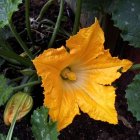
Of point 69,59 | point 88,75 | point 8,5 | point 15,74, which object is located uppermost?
point 8,5

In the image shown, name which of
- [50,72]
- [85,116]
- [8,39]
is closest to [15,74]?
[8,39]

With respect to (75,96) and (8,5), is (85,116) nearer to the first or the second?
(75,96)

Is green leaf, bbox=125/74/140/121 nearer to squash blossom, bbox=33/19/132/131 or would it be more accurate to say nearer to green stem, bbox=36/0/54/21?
squash blossom, bbox=33/19/132/131

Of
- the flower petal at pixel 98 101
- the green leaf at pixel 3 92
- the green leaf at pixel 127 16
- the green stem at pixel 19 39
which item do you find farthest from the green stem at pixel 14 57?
the green leaf at pixel 127 16

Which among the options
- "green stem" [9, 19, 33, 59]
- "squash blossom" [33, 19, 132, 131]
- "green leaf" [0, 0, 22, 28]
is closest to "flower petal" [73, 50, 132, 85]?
"squash blossom" [33, 19, 132, 131]

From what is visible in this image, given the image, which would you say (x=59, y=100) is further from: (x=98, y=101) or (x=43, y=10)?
(x=43, y=10)

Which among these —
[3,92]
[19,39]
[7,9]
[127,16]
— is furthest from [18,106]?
[127,16]

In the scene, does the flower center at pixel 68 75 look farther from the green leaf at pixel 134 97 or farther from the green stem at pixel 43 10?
the green stem at pixel 43 10
